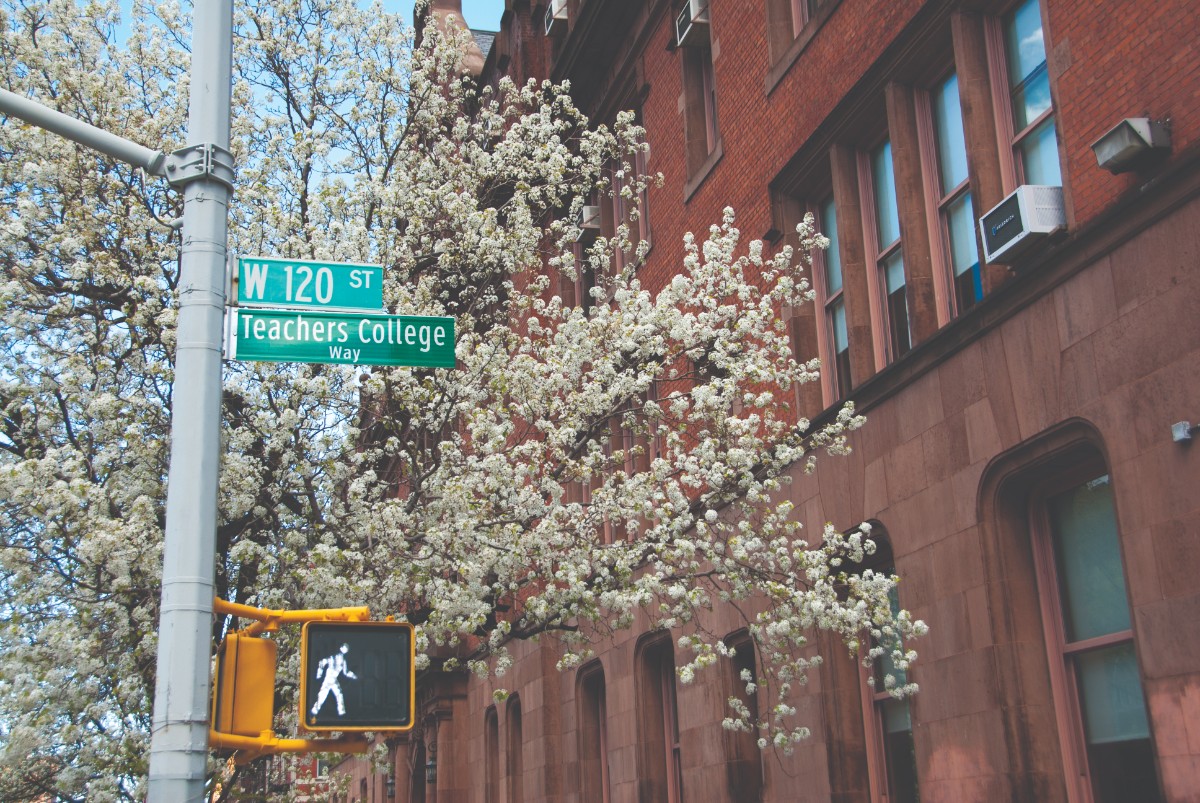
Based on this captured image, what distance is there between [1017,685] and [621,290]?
5.67 m

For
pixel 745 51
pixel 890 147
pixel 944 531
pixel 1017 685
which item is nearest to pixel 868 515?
pixel 944 531

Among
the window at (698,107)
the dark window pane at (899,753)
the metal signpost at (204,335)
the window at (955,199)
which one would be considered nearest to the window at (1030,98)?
the window at (955,199)

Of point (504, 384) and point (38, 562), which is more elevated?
point (504, 384)

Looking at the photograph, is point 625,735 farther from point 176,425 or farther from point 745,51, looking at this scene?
point 176,425

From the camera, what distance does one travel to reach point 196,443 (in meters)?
7.13

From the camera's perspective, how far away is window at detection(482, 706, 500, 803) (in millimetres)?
31734

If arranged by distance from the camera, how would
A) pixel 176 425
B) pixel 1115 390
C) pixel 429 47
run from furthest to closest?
1. pixel 429 47
2. pixel 1115 390
3. pixel 176 425

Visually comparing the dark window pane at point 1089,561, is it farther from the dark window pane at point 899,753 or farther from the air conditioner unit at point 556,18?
the air conditioner unit at point 556,18

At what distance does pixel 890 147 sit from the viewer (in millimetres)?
15211

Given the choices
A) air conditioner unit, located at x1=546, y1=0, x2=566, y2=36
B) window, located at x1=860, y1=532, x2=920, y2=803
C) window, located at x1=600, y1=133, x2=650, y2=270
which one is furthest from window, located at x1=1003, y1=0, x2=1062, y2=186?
air conditioner unit, located at x1=546, y1=0, x2=566, y2=36

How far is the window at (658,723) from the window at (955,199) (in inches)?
340

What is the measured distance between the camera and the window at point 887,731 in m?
14.1

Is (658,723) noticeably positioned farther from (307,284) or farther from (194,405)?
(194,405)

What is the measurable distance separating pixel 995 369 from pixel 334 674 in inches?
298
